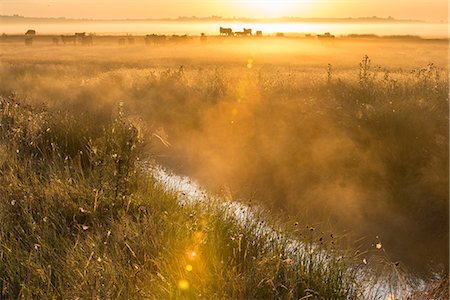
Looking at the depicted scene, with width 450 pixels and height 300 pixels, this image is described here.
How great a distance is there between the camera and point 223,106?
13.1 m

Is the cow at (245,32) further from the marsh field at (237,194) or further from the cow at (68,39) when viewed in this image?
the marsh field at (237,194)

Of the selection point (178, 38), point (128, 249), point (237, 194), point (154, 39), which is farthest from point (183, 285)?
point (178, 38)

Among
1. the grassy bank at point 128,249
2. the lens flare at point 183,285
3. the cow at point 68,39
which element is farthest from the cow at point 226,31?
the lens flare at point 183,285

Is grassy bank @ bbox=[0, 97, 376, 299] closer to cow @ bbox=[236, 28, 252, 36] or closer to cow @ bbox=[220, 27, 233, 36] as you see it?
cow @ bbox=[236, 28, 252, 36]

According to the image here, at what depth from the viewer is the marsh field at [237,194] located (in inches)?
186

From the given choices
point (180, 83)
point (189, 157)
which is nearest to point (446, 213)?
point (189, 157)

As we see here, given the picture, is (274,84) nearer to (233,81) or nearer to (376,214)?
(233,81)

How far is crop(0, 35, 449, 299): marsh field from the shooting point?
15.5 ft

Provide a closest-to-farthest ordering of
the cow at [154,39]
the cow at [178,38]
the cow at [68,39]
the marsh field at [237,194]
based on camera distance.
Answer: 1. the marsh field at [237,194]
2. the cow at [154,39]
3. the cow at [68,39]
4. the cow at [178,38]

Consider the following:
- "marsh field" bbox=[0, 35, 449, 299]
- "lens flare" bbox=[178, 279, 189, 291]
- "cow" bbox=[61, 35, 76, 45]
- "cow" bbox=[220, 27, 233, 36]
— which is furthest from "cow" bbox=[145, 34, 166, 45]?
"lens flare" bbox=[178, 279, 189, 291]

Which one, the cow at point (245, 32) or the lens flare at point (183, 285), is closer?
the lens flare at point (183, 285)

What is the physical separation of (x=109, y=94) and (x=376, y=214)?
35.4ft

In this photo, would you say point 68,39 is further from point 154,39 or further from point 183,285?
point 183,285

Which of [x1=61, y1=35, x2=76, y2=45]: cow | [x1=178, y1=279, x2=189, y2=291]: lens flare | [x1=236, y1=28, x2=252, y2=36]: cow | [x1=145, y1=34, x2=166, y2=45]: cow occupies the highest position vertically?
[x1=236, y1=28, x2=252, y2=36]: cow
